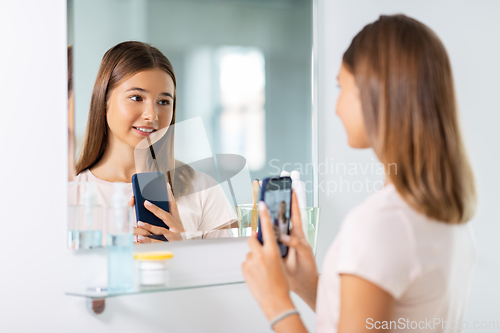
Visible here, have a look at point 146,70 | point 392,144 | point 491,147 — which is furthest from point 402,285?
point 491,147

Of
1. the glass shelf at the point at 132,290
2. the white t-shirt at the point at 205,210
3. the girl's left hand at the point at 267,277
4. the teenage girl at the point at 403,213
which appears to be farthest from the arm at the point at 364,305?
the white t-shirt at the point at 205,210

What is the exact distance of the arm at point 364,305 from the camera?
0.54m

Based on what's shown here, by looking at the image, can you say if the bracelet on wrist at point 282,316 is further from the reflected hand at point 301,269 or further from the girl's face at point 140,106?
the girl's face at point 140,106

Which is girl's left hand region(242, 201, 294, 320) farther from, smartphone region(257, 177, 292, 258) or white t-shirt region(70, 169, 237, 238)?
white t-shirt region(70, 169, 237, 238)

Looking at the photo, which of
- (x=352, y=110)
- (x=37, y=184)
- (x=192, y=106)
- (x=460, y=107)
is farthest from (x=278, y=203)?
(x=460, y=107)

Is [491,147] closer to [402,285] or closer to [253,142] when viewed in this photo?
[253,142]

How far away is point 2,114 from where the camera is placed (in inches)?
33.9

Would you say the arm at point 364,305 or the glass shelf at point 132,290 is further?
the glass shelf at point 132,290

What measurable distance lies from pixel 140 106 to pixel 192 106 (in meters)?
0.12

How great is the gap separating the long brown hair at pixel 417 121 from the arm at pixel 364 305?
0.12m

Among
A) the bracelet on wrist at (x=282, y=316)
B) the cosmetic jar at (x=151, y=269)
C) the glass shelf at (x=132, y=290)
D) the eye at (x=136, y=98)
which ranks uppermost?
the eye at (x=136, y=98)

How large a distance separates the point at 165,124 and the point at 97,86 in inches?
6.4

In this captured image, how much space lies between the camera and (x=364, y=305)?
545 mm

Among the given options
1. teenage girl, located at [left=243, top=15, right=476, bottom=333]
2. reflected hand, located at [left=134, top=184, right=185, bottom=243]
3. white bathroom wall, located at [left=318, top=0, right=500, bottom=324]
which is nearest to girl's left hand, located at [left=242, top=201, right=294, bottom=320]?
teenage girl, located at [left=243, top=15, right=476, bottom=333]
